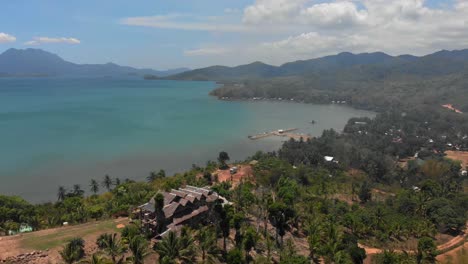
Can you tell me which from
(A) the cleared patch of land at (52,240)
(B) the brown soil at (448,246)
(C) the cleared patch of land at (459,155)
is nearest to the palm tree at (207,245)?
(A) the cleared patch of land at (52,240)

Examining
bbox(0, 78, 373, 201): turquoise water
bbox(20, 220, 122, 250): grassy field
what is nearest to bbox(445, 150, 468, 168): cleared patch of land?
bbox(0, 78, 373, 201): turquoise water

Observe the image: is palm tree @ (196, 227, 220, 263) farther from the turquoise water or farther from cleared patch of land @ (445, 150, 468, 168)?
cleared patch of land @ (445, 150, 468, 168)

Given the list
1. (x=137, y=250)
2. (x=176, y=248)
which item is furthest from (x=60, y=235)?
(x=176, y=248)

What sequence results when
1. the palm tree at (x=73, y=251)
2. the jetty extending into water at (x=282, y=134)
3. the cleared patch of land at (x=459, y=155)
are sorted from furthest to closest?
the jetty extending into water at (x=282, y=134) → the cleared patch of land at (x=459, y=155) → the palm tree at (x=73, y=251)

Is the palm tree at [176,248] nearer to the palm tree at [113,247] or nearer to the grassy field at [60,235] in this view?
the palm tree at [113,247]

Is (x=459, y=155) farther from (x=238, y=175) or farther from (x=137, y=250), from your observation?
(x=137, y=250)
